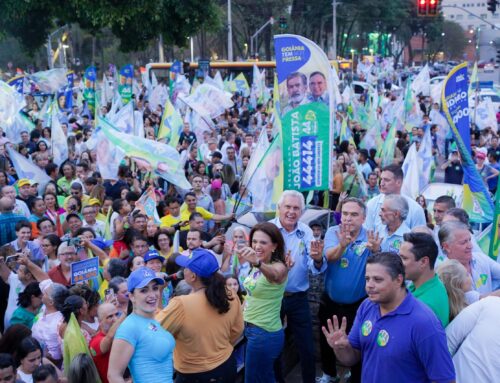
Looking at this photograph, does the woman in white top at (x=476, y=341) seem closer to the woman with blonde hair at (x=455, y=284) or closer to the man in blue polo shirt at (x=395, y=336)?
the woman with blonde hair at (x=455, y=284)

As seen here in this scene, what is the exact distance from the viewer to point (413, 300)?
3.98 m

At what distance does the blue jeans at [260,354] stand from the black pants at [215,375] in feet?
2.02

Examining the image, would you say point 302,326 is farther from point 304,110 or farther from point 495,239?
point 304,110

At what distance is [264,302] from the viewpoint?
5215mm

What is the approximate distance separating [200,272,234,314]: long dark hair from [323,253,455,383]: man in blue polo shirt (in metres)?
0.71

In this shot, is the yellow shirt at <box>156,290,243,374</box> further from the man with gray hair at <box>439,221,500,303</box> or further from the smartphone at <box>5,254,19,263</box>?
the smartphone at <box>5,254,19,263</box>

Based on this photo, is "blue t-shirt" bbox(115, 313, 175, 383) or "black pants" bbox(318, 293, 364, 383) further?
Answer: "black pants" bbox(318, 293, 364, 383)

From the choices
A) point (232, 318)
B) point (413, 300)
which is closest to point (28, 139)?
point (232, 318)

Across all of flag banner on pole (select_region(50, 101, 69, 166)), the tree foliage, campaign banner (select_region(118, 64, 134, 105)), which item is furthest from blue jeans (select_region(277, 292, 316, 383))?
campaign banner (select_region(118, 64, 134, 105))

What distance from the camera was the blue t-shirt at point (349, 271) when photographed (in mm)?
5621

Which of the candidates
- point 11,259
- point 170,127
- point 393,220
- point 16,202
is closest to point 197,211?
point 16,202

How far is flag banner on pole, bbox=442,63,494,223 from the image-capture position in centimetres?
792

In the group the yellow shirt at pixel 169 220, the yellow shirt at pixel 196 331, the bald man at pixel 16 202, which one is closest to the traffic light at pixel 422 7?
the yellow shirt at pixel 169 220

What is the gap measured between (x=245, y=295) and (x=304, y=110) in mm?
2197
